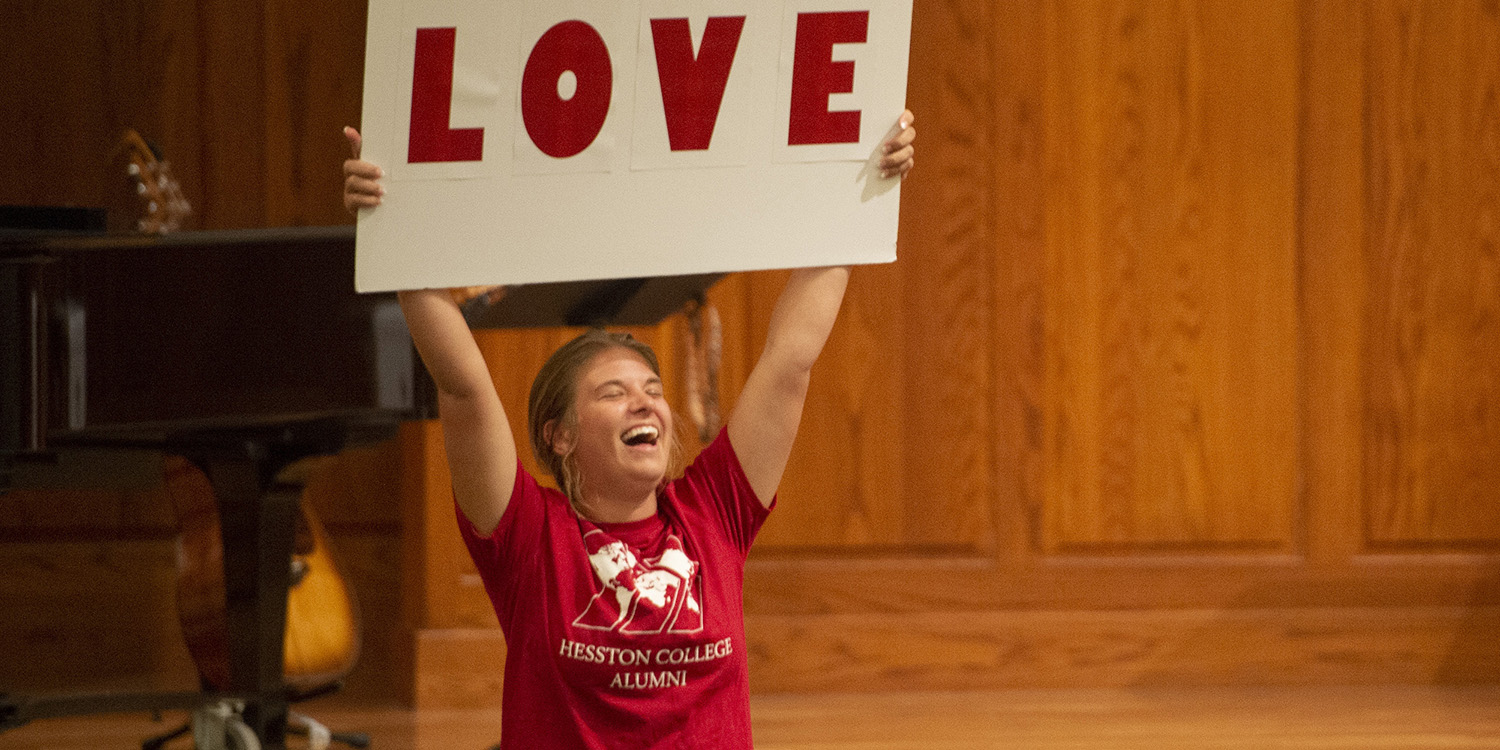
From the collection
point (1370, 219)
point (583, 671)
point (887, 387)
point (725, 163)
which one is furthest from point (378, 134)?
point (1370, 219)

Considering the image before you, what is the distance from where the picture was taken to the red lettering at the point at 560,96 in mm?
1124

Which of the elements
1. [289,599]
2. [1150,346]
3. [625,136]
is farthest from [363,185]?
[1150,346]

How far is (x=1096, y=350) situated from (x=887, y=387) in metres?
0.48

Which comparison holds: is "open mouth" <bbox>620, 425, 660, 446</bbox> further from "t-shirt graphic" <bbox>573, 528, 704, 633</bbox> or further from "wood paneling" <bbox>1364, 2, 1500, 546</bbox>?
"wood paneling" <bbox>1364, 2, 1500, 546</bbox>

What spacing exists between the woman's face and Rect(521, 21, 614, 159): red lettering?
23cm

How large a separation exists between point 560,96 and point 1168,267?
234 cm

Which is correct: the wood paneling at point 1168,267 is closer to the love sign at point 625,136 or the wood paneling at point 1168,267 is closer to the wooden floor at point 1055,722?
the wooden floor at point 1055,722

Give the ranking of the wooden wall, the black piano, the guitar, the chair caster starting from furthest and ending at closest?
the wooden wall → the guitar → the chair caster → the black piano

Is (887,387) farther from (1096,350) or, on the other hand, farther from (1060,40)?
(1060,40)

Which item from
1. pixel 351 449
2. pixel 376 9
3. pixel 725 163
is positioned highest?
pixel 376 9

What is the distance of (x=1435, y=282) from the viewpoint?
127 inches

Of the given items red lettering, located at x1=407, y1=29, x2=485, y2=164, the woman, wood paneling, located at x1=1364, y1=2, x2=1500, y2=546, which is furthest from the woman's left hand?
wood paneling, located at x1=1364, y1=2, x2=1500, y2=546

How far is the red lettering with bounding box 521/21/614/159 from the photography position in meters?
1.12

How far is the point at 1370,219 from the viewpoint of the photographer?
3.21 meters
